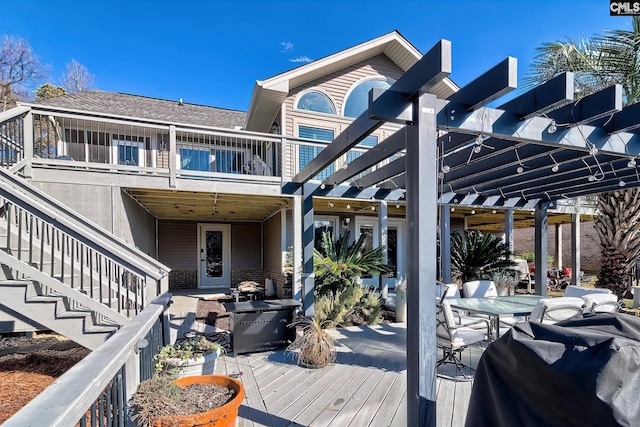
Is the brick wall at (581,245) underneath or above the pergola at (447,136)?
underneath

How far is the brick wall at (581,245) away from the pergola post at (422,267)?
48.5ft

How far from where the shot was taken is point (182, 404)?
2.26 meters

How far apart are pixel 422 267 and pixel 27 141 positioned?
21.7ft

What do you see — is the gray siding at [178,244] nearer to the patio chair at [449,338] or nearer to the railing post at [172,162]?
the railing post at [172,162]

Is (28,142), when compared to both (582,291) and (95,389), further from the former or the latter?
(582,291)

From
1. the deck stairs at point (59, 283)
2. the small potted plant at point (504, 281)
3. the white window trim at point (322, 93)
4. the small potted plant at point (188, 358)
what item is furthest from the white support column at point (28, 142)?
the small potted plant at point (504, 281)

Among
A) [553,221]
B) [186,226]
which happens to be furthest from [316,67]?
[553,221]

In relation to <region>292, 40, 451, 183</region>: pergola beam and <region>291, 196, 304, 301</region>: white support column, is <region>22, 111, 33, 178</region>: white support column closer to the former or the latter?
<region>291, 196, 304, 301</region>: white support column

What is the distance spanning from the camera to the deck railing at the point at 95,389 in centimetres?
96

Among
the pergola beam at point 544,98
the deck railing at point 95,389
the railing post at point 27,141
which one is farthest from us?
the railing post at point 27,141

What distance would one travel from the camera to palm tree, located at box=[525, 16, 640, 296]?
5.37 metres

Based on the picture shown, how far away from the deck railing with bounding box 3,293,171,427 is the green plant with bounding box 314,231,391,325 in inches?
162

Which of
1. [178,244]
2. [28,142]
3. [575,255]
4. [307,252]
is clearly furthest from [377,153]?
[575,255]

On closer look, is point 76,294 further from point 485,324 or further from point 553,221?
point 553,221
